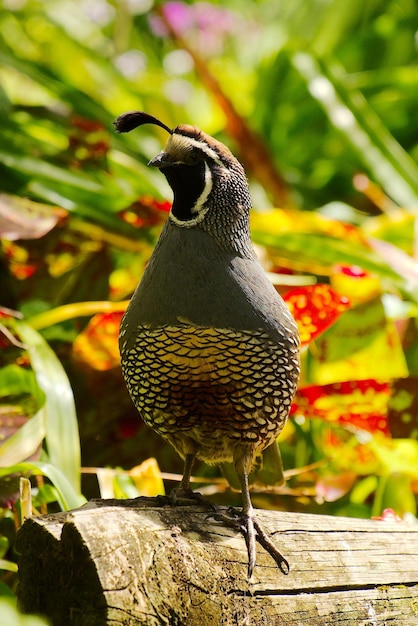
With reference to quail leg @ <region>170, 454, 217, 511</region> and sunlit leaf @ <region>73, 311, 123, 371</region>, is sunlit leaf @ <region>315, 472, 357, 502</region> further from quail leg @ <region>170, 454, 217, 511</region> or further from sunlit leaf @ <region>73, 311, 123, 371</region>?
quail leg @ <region>170, 454, 217, 511</region>

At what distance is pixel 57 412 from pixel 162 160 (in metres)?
1.09

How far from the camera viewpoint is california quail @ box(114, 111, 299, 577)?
182 centimetres

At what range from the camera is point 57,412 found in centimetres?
264

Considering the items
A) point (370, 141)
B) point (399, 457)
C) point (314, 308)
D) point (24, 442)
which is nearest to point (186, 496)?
point (24, 442)

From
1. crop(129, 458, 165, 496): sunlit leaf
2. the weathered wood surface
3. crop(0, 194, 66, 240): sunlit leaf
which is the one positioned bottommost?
the weathered wood surface

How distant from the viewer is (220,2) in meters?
6.38

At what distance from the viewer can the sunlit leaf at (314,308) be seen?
2965 mm

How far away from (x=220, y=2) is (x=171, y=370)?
5.12m

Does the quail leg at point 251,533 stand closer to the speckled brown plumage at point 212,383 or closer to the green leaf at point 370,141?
the speckled brown plumage at point 212,383

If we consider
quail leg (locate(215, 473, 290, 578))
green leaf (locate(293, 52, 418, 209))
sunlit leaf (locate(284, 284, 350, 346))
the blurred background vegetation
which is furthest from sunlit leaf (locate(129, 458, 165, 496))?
green leaf (locate(293, 52, 418, 209))

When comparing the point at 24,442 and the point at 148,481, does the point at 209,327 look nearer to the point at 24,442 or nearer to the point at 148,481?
the point at 24,442

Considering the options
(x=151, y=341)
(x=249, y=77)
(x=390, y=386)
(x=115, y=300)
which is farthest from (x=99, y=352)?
(x=249, y=77)

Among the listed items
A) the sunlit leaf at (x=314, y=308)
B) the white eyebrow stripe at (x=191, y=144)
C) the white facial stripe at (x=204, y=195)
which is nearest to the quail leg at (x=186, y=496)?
the white facial stripe at (x=204, y=195)

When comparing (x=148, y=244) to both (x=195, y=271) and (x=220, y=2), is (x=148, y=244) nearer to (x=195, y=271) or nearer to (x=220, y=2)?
(x=195, y=271)
